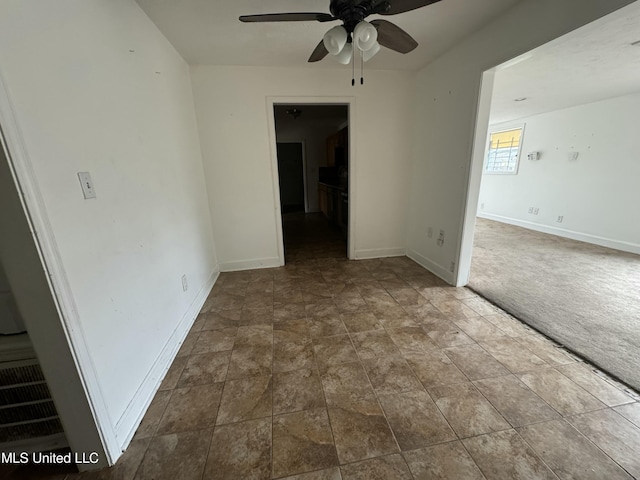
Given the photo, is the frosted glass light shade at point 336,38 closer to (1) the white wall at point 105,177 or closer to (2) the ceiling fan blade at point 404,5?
(2) the ceiling fan blade at point 404,5

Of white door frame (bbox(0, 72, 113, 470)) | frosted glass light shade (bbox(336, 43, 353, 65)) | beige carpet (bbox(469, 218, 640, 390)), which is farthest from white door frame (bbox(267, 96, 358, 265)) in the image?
white door frame (bbox(0, 72, 113, 470))

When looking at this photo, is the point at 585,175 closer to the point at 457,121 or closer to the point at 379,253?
the point at 457,121

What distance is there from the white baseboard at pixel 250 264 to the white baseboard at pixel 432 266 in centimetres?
185

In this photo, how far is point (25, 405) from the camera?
111 centimetres

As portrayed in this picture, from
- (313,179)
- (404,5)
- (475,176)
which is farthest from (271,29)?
(313,179)

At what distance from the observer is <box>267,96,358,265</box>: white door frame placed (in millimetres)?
2941

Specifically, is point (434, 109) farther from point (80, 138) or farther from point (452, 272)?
point (80, 138)

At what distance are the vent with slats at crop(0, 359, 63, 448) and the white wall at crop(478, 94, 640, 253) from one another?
20.8ft

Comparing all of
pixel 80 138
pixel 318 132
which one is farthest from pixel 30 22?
pixel 318 132

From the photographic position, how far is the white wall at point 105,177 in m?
0.90

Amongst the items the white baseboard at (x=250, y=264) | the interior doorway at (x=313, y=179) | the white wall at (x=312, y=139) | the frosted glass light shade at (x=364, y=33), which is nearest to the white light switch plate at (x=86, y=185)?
the frosted glass light shade at (x=364, y=33)

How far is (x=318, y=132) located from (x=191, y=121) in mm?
4748

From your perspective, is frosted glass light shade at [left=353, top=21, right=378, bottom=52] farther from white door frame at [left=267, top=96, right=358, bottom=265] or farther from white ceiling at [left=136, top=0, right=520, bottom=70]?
white door frame at [left=267, top=96, right=358, bottom=265]

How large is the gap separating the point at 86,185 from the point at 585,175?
20.8ft
